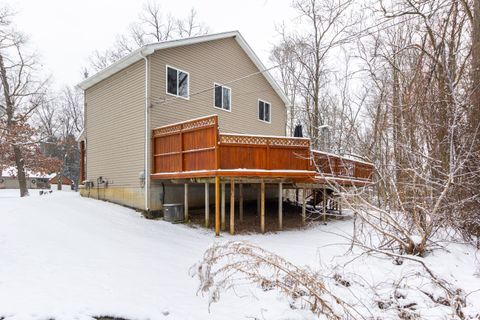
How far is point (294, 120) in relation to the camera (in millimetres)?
27656

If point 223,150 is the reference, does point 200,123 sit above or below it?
above

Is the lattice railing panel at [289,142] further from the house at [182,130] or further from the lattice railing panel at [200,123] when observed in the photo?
the lattice railing panel at [200,123]

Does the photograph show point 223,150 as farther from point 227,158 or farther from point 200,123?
point 200,123

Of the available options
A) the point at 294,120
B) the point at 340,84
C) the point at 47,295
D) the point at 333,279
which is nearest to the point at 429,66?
the point at 333,279

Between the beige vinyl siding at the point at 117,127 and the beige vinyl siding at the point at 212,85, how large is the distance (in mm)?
613

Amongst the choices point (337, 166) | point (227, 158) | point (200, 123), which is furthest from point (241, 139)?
point (337, 166)

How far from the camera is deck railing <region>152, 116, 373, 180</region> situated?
356 inches

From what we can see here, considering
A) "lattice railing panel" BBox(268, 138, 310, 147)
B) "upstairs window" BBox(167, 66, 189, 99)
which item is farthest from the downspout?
"lattice railing panel" BBox(268, 138, 310, 147)

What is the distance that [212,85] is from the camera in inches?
511

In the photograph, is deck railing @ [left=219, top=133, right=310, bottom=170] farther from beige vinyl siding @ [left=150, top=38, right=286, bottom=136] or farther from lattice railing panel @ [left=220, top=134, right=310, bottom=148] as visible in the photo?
beige vinyl siding @ [left=150, top=38, right=286, bottom=136]

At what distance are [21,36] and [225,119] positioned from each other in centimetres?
1525

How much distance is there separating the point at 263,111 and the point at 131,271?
1125 centimetres

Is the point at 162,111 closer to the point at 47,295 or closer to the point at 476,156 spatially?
the point at 47,295

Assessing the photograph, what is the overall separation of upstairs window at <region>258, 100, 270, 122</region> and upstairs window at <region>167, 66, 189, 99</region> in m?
4.48
